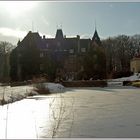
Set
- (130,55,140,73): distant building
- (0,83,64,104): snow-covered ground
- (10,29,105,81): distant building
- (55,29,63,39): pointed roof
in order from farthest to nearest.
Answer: (55,29,63,39): pointed roof < (130,55,140,73): distant building < (10,29,105,81): distant building < (0,83,64,104): snow-covered ground

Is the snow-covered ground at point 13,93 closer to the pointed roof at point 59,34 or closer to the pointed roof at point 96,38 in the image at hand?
the pointed roof at point 96,38

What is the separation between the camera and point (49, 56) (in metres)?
78.1

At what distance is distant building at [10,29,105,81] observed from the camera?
64.6 meters

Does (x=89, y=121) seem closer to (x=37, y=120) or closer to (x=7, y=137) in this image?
(x=37, y=120)

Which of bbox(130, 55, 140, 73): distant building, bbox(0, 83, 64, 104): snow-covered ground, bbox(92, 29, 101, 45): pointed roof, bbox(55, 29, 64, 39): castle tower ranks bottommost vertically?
bbox(0, 83, 64, 104): snow-covered ground

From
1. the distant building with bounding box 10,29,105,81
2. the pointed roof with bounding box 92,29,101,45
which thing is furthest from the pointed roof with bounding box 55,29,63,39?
the pointed roof with bounding box 92,29,101,45

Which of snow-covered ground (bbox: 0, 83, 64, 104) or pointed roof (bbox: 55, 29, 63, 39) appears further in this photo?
pointed roof (bbox: 55, 29, 63, 39)

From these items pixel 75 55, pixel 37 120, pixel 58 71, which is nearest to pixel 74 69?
pixel 58 71

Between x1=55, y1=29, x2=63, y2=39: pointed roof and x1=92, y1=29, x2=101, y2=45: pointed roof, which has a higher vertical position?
x1=55, y1=29, x2=63, y2=39: pointed roof

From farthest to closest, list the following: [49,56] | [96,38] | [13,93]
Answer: [96,38] → [49,56] → [13,93]

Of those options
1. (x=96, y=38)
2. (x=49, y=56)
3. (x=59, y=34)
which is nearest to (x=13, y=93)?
(x=49, y=56)

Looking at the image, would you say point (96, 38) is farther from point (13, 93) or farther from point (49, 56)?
point (13, 93)

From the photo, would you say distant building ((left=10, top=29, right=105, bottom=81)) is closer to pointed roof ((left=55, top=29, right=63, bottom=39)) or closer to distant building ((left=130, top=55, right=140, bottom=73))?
pointed roof ((left=55, top=29, right=63, bottom=39))

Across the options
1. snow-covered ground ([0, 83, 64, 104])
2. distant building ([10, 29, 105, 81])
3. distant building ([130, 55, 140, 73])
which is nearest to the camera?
snow-covered ground ([0, 83, 64, 104])
